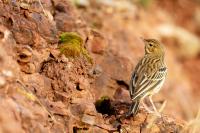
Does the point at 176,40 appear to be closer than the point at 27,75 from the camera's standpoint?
No

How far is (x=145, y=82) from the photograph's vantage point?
11.4 meters

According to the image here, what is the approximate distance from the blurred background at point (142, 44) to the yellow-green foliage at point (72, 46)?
2.59 feet

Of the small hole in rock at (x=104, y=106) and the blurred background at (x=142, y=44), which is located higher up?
the blurred background at (x=142, y=44)

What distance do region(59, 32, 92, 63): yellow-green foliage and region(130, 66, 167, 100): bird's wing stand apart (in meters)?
0.82

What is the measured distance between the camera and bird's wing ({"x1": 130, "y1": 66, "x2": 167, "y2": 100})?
429 inches

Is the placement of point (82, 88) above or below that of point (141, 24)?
Result: below

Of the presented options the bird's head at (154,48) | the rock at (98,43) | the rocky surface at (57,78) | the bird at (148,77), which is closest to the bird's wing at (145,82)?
the bird at (148,77)

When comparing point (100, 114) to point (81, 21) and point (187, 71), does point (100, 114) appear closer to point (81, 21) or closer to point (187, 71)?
point (81, 21)

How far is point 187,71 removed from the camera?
23.8m

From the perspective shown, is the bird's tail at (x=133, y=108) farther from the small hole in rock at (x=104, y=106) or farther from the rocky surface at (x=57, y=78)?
the small hole in rock at (x=104, y=106)

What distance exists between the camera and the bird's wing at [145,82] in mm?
10891

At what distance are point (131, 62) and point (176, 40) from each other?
10416 mm

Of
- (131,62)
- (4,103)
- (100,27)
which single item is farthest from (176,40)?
(4,103)

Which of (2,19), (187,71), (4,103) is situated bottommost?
(4,103)
